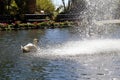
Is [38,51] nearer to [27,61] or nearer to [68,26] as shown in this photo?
[27,61]

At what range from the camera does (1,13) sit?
65625 mm

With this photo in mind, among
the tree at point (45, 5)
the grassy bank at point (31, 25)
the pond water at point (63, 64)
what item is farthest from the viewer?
the tree at point (45, 5)

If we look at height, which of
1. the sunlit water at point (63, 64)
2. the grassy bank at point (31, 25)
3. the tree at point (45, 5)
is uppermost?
the sunlit water at point (63, 64)

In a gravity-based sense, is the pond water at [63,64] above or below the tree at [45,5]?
above

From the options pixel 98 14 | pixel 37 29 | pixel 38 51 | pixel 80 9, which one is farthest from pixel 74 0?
pixel 38 51

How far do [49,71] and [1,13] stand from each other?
46.4 m

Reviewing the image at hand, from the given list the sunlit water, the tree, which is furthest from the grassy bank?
the sunlit water

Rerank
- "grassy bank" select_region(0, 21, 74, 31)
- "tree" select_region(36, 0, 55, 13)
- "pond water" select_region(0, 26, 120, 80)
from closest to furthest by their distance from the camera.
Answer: "pond water" select_region(0, 26, 120, 80) < "grassy bank" select_region(0, 21, 74, 31) < "tree" select_region(36, 0, 55, 13)

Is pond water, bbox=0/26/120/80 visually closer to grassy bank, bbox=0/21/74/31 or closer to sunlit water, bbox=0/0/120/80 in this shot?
sunlit water, bbox=0/0/120/80

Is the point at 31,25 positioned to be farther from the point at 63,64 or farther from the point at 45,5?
the point at 63,64

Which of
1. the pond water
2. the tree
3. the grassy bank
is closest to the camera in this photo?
the pond water

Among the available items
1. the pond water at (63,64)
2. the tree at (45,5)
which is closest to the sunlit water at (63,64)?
the pond water at (63,64)

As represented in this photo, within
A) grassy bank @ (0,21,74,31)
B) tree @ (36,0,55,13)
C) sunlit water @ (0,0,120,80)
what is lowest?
grassy bank @ (0,21,74,31)

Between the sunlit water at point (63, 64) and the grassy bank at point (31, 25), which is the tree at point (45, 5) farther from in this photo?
the sunlit water at point (63, 64)
